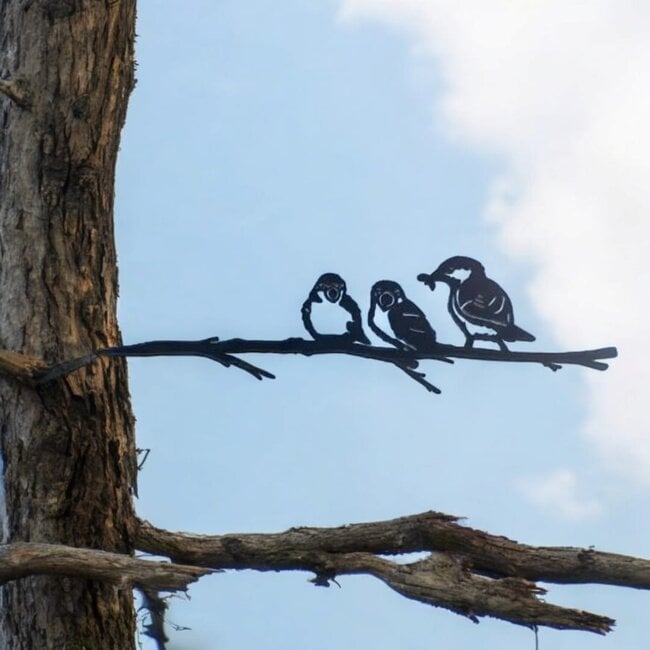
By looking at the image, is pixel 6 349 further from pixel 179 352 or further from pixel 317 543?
pixel 317 543

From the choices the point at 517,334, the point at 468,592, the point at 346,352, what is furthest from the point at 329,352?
the point at 468,592

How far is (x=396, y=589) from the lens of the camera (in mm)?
3480

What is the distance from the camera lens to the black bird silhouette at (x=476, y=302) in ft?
11.4

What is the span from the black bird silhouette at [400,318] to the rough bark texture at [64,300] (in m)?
0.98

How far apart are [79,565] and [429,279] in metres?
1.24

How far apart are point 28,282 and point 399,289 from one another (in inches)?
49.0

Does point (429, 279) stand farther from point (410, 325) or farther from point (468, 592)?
point (468, 592)

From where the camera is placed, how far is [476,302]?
11.5 feet

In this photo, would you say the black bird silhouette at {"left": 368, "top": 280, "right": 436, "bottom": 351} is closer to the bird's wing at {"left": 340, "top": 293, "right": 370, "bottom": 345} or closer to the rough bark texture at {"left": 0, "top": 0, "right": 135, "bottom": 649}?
the bird's wing at {"left": 340, "top": 293, "right": 370, "bottom": 345}

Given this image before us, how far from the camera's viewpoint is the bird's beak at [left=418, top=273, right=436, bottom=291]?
354 cm

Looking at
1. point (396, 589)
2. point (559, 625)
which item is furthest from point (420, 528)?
point (559, 625)

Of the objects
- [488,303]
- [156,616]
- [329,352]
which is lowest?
[156,616]

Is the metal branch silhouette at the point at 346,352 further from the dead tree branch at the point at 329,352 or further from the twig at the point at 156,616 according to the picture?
the twig at the point at 156,616

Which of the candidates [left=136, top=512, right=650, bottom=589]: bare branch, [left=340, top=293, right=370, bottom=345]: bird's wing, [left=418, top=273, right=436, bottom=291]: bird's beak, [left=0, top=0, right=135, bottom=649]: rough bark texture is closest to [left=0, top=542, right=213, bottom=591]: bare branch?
[left=0, top=0, right=135, bottom=649]: rough bark texture
